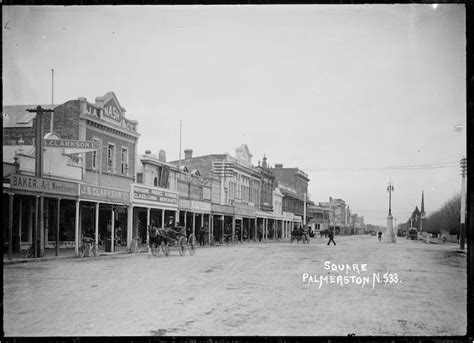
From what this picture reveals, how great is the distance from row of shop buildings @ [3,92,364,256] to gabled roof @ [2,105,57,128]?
0.10 feet

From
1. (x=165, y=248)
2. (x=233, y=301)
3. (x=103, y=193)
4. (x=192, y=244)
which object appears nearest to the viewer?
(x=233, y=301)

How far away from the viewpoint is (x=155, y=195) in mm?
9414

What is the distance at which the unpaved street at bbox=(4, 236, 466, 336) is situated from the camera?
6.11 meters

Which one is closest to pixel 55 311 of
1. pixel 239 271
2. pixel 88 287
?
pixel 88 287

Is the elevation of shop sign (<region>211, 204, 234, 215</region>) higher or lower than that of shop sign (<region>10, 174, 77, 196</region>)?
lower

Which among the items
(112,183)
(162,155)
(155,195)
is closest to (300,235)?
(155,195)

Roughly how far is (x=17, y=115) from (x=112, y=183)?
7.41 ft

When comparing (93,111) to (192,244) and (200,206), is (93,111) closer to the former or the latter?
(200,206)

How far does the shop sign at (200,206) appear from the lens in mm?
9453

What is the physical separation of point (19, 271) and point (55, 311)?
83.9 inches

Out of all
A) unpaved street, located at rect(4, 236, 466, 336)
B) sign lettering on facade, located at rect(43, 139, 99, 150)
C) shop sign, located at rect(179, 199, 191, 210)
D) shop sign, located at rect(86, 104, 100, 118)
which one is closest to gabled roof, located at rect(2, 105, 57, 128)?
shop sign, located at rect(86, 104, 100, 118)

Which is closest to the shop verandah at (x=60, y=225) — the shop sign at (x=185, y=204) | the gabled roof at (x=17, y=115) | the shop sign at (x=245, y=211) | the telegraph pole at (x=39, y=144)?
the telegraph pole at (x=39, y=144)

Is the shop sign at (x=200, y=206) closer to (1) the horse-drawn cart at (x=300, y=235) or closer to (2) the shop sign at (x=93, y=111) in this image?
→ (1) the horse-drawn cart at (x=300, y=235)

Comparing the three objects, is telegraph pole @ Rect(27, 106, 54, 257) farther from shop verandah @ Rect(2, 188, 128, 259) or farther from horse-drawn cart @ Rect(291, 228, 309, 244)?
horse-drawn cart @ Rect(291, 228, 309, 244)
